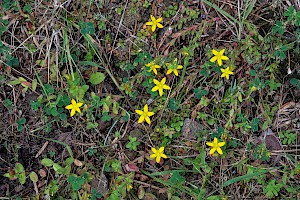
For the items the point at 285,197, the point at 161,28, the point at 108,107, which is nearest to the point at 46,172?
the point at 108,107

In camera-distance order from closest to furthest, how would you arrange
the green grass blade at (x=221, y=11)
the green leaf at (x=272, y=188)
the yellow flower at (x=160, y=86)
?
the green leaf at (x=272, y=188) < the yellow flower at (x=160, y=86) < the green grass blade at (x=221, y=11)

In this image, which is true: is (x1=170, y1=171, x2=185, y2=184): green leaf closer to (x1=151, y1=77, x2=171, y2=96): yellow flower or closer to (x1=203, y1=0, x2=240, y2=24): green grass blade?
(x1=151, y1=77, x2=171, y2=96): yellow flower

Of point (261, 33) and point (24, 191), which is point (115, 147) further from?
point (261, 33)

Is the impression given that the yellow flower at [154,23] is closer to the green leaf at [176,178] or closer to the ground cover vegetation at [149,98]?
the ground cover vegetation at [149,98]

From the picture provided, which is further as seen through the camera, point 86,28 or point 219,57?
point 86,28

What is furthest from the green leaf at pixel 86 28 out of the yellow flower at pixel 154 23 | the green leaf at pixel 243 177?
the green leaf at pixel 243 177

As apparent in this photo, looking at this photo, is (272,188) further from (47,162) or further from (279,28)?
(47,162)

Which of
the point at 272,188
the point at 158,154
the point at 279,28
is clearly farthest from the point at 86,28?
the point at 272,188

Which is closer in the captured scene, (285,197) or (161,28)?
(285,197)
